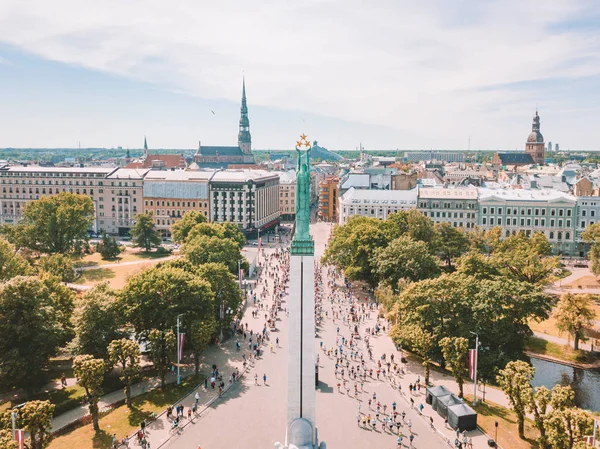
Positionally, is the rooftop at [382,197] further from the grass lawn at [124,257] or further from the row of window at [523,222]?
the grass lawn at [124,257]

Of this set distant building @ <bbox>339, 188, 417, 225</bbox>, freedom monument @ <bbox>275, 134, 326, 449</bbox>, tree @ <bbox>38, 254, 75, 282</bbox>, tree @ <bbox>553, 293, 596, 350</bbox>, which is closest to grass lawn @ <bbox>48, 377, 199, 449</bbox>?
freedom monument @ <bbox>275, 134, 326, 449</bbox>

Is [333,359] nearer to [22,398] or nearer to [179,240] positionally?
[22,398]

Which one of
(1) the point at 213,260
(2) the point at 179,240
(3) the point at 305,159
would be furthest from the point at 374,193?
(3) the point at 305,159

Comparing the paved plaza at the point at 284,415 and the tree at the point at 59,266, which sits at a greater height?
the tree at the point at 59,266

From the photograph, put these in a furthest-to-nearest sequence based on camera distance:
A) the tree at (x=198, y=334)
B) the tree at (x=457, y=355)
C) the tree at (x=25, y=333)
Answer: the tree at (x=198, y=334) < the tree at (x=457, y=355) < the tree at (x=25, y=333)

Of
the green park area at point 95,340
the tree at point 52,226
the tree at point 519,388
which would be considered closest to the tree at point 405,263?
the green park area at point 95,340

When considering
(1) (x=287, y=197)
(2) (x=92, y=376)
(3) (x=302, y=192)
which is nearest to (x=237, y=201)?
(1) (x=287, y=197)

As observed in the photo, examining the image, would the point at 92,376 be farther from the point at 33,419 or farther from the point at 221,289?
the point at 221,289
